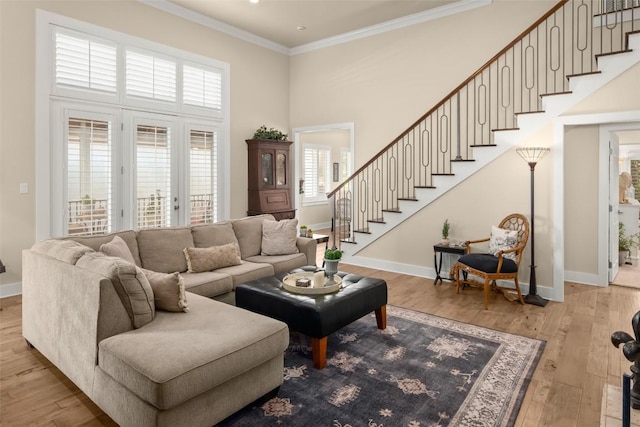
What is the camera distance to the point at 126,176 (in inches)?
216

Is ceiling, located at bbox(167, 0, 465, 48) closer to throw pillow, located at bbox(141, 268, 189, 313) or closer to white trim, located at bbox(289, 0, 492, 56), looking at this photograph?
white trim, located at bbox(289, 0, 492, 56)

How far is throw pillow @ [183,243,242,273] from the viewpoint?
13.2 feet

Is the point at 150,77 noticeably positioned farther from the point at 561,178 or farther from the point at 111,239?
the point at 561,178

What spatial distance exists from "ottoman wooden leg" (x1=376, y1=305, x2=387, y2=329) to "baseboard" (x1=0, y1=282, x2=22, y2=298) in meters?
4.21

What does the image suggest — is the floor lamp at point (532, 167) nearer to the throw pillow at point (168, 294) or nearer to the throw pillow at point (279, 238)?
the throw pillow at point (279, 238)

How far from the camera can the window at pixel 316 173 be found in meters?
10.7

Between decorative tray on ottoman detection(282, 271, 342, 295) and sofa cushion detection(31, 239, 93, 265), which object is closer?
sofa cushion detection(31, 239, 93, 265)

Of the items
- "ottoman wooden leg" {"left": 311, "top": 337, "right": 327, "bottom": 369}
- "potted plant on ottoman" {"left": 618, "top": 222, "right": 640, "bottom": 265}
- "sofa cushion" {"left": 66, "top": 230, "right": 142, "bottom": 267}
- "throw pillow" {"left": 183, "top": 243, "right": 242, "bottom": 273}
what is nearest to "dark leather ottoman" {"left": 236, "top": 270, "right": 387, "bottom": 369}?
"ottoman wooden leg" {"left": 311, "top": 337, "right": 327, "bottom": 369}

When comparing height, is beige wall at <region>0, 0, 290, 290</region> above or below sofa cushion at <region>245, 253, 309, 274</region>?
above

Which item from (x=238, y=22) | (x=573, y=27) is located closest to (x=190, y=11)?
(x=238, y=22)

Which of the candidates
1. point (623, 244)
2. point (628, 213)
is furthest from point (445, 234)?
point (628, 213)

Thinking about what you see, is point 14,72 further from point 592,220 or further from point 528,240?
point 592,220

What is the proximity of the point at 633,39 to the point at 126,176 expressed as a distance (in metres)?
6.26

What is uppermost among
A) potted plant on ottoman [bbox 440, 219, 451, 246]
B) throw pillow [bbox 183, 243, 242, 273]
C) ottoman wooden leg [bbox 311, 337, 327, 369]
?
potted plant on ottoman [bbox 440, 219, 451, 246]
